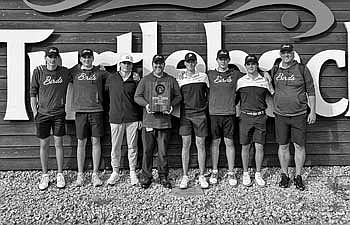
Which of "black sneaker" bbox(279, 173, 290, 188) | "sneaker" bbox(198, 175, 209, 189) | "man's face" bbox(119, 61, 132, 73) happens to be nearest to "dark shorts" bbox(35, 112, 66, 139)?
"man's face" bbox(119, 61, 132, 73)

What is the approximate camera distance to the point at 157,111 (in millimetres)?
5160

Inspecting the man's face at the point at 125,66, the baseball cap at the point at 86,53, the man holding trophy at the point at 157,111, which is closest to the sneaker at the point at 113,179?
the man holding trophy at the point at 157,111

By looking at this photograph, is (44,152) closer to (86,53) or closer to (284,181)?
(86,53)

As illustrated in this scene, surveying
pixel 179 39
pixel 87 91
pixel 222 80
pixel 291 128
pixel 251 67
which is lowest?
pixel 291 128

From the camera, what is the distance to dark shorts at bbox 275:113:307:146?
5.21 meters

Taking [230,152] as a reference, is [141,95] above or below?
above

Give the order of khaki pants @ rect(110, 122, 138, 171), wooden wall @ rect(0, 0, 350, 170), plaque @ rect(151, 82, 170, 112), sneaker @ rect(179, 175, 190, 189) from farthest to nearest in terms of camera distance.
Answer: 1. wooden wall @ rect(0, 0, 350, 170)
2. khaki pants @ rect(110, 122, 138, 171)
3. sneaker @ rect(179, 175, 190, 189)
4. plaque @ rect(151, 82, 170, 112)

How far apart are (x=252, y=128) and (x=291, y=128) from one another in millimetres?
493

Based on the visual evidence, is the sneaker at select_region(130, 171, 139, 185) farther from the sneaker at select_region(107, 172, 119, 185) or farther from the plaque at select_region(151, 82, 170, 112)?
the plaque at select_region(151, 82, 170, 112)

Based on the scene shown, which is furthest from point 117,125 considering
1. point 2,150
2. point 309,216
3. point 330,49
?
point 330,49

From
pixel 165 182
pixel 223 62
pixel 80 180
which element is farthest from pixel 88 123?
pixel 223 62

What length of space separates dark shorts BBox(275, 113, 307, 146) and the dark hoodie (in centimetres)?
7

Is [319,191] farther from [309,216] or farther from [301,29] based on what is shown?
[301,29]

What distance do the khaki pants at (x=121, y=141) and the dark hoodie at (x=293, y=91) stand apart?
186 centimetres
